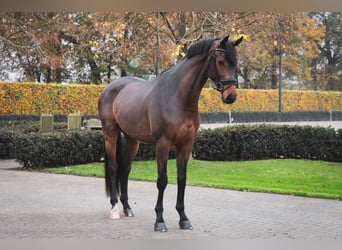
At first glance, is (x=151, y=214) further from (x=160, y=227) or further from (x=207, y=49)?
(x=207, y=49)

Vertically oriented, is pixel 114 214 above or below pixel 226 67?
below

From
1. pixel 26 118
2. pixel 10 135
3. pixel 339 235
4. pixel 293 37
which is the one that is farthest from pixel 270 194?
pixel 293 37

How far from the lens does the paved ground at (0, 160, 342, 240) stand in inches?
177

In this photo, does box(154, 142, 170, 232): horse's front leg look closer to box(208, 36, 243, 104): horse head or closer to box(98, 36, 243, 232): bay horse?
box(98, 36, 243, 232): bay horse

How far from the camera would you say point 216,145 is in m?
10.2

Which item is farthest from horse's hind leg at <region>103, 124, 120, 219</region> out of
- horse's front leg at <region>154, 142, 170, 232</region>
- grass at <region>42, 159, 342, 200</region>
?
grass at <region>42, 159, 342, 200</region>

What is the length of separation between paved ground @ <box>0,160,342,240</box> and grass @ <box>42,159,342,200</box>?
50 cm

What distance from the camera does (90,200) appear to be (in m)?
6.22

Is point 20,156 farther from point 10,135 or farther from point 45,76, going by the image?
point 45,76

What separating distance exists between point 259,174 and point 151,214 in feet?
12.8

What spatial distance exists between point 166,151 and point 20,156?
5.24 m

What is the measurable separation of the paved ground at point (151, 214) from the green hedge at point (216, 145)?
1554 millimetres

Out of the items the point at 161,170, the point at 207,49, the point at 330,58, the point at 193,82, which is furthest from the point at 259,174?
the point at 330,58

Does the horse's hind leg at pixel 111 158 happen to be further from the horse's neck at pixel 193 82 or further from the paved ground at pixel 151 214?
the horse's neck at pixel 193 82
